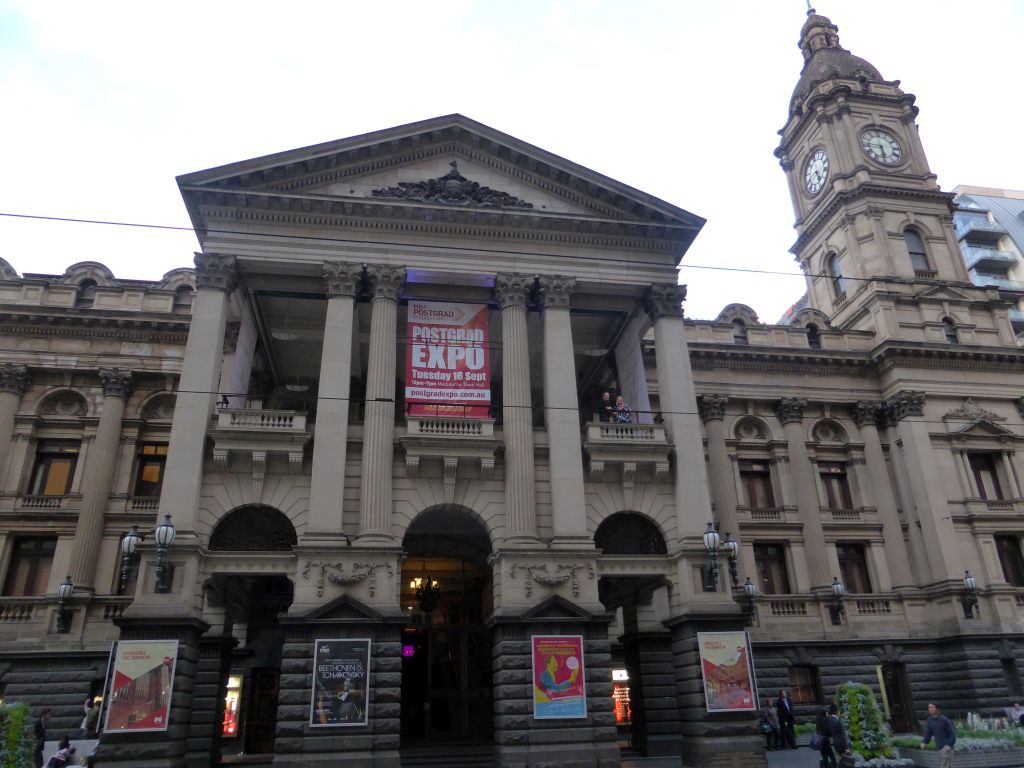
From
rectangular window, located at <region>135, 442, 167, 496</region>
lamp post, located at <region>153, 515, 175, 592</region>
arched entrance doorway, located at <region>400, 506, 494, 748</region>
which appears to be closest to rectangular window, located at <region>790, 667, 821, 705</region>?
arched entrance doorway, located at <region>400, 506, 494, 748</region>

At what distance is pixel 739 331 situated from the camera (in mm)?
39188

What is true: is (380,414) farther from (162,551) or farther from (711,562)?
(711,562)

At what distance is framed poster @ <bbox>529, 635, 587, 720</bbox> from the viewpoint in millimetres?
21252

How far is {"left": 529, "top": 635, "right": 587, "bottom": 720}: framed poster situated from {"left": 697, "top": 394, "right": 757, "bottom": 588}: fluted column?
1380 centimetres

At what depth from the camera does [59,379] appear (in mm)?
32156

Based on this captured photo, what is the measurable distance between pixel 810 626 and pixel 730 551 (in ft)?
39.8

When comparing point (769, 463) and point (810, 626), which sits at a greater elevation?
point (769, 463)

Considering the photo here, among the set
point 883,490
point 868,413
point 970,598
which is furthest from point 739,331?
point 970,598

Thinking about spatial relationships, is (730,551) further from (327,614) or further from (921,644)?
(921,644)

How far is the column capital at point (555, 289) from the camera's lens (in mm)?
26953

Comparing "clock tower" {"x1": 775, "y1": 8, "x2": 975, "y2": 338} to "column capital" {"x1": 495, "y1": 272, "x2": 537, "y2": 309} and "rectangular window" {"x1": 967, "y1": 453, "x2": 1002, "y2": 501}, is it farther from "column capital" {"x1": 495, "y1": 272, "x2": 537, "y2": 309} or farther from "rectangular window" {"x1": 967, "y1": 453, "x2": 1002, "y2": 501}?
"column capital" {"x1": 495, "y1": 272, "x2": 537, "y2": 309}

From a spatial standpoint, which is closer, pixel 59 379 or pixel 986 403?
pixel 59 379

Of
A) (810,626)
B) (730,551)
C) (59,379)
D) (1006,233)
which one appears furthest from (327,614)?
(1006,233)

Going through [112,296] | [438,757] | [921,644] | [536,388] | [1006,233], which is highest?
[1006,233]
